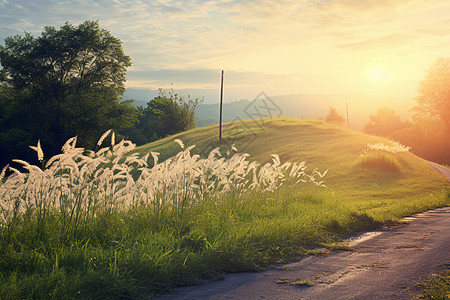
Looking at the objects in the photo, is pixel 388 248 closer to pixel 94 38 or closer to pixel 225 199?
pixel 225 199

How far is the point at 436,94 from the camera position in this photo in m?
62.8

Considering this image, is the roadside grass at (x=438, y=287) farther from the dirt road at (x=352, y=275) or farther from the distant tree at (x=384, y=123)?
the distant tree at (x=384, y=123)

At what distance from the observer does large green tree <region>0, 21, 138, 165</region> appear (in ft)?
146

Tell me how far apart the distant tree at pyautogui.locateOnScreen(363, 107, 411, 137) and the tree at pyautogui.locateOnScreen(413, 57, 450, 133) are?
2089cm

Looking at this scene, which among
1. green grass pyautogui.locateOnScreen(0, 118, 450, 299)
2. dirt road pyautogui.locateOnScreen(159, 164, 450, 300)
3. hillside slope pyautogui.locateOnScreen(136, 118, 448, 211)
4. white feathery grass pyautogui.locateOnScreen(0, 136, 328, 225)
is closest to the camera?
green grass pyautogui.locateOnScreen(0, 118, 450, 299)

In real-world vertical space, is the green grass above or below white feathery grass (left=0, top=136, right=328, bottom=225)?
below

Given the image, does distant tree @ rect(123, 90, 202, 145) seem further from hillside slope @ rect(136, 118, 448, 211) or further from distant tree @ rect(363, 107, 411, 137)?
distant tree @ rect(363, 107, 411, 137)

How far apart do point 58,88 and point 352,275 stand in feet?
152

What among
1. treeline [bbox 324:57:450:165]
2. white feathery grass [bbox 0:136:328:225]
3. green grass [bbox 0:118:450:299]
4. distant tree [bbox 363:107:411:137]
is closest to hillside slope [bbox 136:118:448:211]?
green grass [bbox 0:118:450:299]

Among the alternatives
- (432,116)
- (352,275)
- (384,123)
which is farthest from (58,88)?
(384,123)

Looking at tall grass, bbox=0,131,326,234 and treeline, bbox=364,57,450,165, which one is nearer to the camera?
tall grass, bbox=0,131,326,234

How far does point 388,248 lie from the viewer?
752cm

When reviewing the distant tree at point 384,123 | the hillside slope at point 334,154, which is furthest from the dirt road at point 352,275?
the distant tree at point 384,123

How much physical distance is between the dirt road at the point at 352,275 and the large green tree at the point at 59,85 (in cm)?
4260
